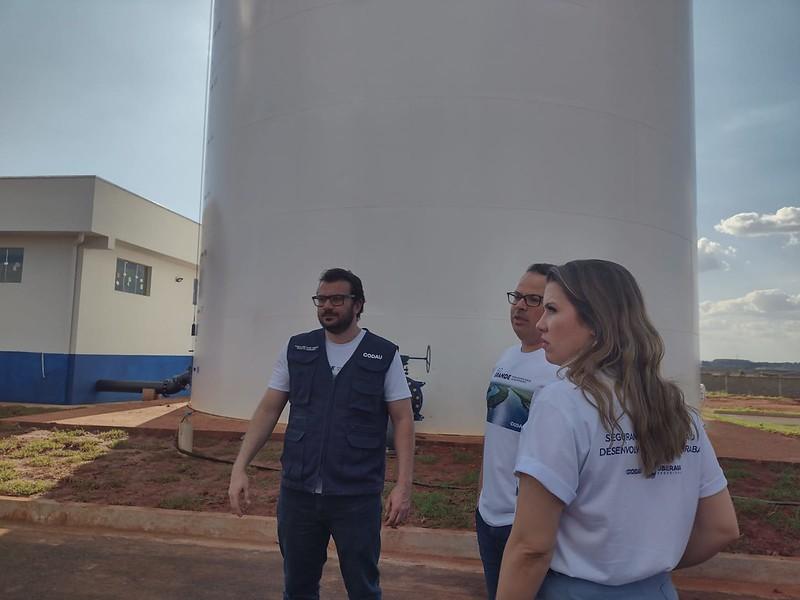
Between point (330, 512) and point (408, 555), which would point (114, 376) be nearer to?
point (408, 555)

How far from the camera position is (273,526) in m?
5.24

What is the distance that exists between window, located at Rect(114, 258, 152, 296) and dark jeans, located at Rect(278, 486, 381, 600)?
1537 centimetres

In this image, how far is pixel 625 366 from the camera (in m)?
1.52

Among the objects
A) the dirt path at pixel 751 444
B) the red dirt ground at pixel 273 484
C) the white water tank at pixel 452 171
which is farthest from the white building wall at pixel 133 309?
the dirt path at pixel 751 444

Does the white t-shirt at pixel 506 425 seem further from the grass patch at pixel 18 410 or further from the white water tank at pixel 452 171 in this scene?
the grass patch at pixel 18 410

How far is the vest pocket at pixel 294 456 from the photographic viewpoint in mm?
2840

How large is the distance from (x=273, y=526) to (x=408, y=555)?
116 cm

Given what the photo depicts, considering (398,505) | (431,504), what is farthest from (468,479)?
(398,505)

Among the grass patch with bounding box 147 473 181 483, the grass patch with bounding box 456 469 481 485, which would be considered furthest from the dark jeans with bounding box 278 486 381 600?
the grass patch with bounding box 147 473 181 483

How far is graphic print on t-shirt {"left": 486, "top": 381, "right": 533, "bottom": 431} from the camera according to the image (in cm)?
253

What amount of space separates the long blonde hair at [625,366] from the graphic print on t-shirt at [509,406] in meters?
0.93

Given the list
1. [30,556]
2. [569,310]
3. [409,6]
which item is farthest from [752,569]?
[409,6]

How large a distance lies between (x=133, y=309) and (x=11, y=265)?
3066 millimetres

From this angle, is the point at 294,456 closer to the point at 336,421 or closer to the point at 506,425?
the point at 336,421
